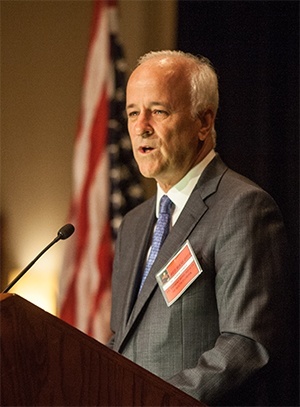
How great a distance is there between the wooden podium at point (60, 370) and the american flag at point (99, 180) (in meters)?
2.67

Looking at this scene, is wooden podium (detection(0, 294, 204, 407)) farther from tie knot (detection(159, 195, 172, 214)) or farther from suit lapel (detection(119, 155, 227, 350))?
tie knot (detection(159, 195, 172, 214))

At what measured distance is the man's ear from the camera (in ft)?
7.97

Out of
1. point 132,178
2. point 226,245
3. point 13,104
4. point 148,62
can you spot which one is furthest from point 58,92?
point 226,245

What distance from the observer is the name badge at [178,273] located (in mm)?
2137

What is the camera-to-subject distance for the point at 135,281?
2393mm

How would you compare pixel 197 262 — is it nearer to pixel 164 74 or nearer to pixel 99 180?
pixel 164 74

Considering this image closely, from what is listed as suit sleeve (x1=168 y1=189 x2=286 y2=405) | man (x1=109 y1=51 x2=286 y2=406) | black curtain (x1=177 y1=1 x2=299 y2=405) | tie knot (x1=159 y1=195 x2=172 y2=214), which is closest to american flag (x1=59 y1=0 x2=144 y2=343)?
black curtain (x1=177 y1=1 x2=299 y2=405)

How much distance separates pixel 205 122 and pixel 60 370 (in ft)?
Answer: 3.72

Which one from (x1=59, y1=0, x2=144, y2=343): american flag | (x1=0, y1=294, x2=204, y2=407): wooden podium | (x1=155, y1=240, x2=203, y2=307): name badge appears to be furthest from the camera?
(x1=59, y1=0, x2=144, y2=343): american flag

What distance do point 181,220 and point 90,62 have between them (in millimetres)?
2410

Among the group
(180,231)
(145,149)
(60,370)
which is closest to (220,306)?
(180,231)

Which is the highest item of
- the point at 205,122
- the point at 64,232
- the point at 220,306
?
the point at 205,122

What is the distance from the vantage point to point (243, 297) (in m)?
2.05

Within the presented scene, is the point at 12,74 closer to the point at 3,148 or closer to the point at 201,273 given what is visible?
the point at 3,148
